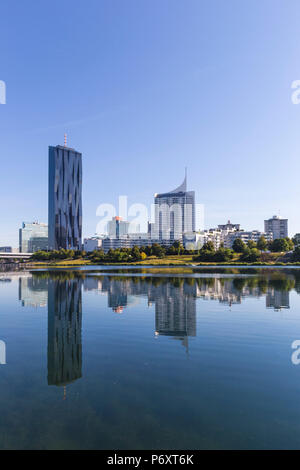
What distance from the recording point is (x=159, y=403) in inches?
471

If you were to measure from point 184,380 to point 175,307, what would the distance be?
65.4 feet

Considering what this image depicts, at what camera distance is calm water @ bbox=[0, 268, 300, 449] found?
9.88 metres

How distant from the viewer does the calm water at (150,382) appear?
32.4ft

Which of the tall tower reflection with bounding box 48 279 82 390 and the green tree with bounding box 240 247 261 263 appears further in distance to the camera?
the green tree with bounding box 240 247 261 263

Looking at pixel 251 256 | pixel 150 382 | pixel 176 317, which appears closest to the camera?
pixel 150 382

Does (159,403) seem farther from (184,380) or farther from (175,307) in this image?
(175,307)

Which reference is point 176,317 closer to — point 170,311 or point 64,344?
point 170,311

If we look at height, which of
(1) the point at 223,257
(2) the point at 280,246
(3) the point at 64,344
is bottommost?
(1) the point at 223,257

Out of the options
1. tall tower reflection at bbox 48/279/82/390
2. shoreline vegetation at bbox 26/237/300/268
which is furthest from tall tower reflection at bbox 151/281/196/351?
shoreline vegetation at bbox 26/237/300/268

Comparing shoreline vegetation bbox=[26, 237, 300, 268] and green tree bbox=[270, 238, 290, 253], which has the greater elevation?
green tree bbox=[270, 238, 290, 253]

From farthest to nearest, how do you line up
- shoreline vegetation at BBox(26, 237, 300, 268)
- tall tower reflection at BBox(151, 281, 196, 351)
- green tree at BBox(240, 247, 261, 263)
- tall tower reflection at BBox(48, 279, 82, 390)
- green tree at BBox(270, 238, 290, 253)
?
green tree at BBox(270, 238, 290, 253) → shoreline vegetation at BBox(26, 237, 300, 268) → green tree at BBox(240, 247, 261, 263) → tall tower reflection at BBox(151, 281, 196, 351) → tall tower reflection at BBox(48, 279, 82, 390)

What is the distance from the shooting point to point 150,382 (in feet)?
46.6

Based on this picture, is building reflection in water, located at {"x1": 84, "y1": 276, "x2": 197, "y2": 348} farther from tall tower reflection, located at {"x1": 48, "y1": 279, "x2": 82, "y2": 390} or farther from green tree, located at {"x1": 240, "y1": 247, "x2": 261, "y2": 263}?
green tree, located at {"x1": 240, "y1": 247, "x2": 261, "y2": 263}

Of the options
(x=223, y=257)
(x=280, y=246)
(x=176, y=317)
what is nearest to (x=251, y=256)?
(x=223, y=257)
